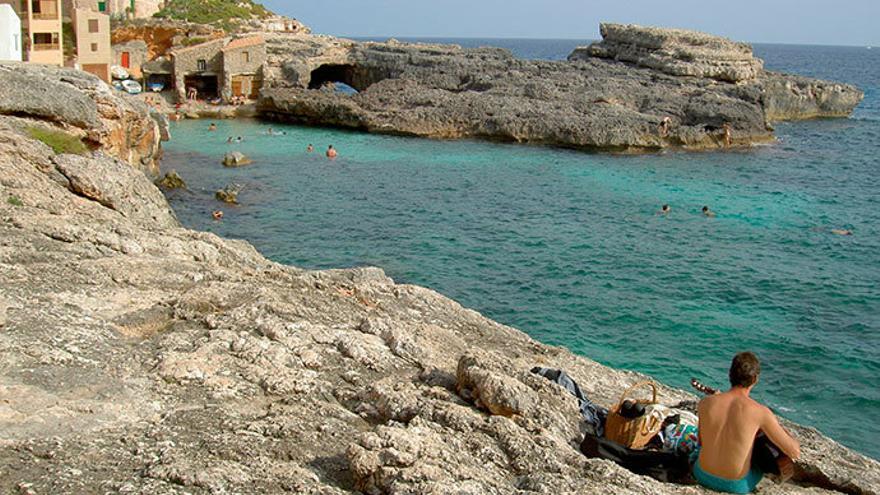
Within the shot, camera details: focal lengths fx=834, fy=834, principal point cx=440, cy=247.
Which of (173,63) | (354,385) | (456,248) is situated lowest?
(456,248)

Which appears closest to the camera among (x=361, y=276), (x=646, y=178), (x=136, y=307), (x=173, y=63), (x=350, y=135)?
(x=136, y=307)

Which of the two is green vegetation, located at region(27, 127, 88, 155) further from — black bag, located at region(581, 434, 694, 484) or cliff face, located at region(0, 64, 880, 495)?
black bag, located at region(581, 434, 694, 484)

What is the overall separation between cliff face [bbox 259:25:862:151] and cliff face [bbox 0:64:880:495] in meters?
46.7

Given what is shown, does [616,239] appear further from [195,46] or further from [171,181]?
[195,46]

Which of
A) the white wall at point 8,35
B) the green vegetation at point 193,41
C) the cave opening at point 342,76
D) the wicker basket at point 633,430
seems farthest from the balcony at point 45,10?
the wicker basket at point 633,430

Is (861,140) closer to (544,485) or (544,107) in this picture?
(544,107)

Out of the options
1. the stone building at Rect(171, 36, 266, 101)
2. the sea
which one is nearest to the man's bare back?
the sea

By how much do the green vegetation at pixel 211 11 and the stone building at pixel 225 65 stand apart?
75.0 ft

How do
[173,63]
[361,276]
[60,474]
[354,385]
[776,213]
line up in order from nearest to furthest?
[60,474]
[354,385]
[361,276]
[776,213]
[173,63]

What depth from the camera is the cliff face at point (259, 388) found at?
730 centimetres

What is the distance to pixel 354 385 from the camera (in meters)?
9.82

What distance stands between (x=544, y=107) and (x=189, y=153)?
26209mm

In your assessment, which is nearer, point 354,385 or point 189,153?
point 354,385

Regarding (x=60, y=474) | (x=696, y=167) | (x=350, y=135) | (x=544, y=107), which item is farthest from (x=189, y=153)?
(x=60, y=474)
